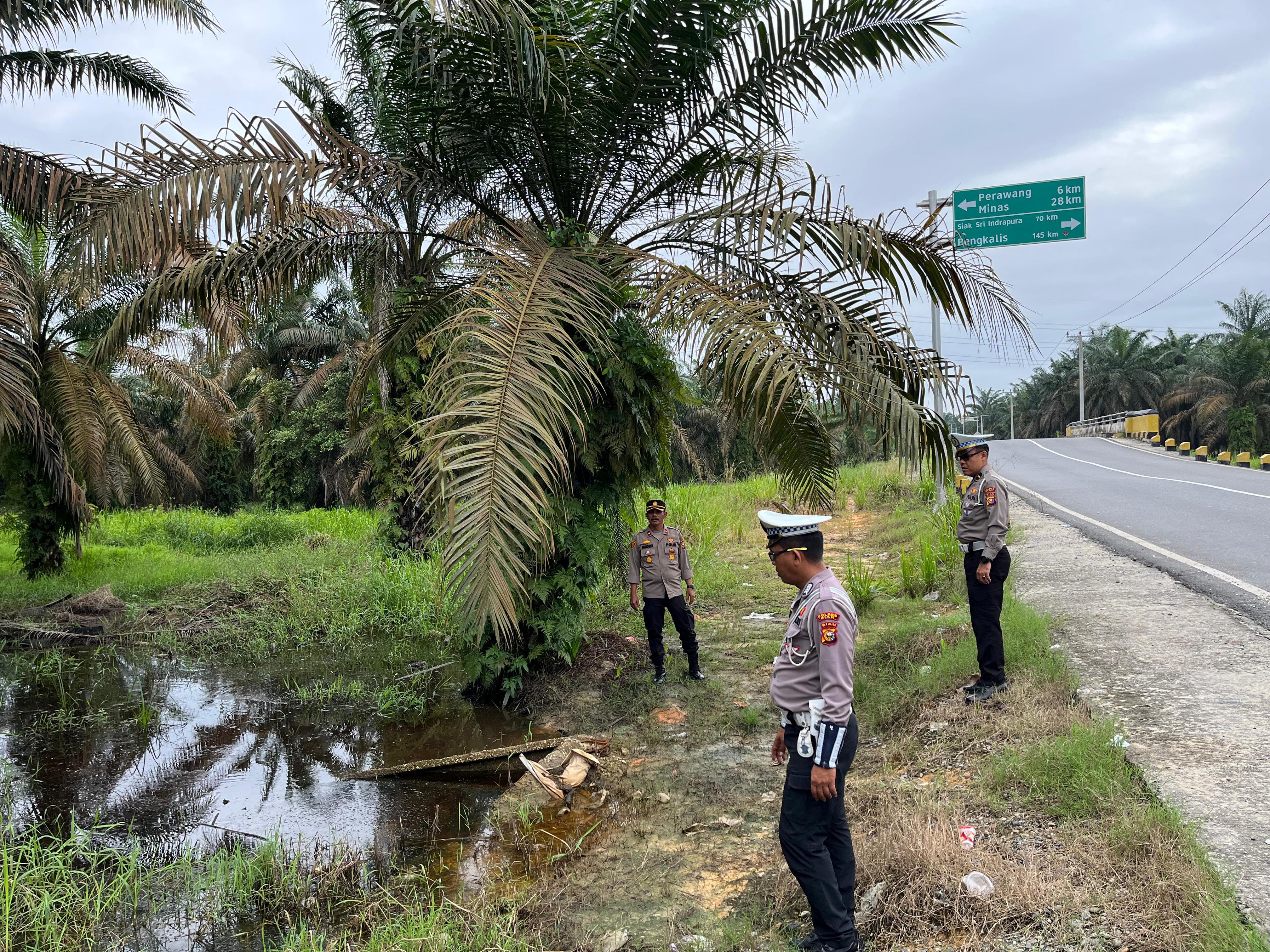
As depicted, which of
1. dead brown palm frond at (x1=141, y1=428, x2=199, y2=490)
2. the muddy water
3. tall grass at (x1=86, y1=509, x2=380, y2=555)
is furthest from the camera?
dead brown palm frond at (x1=141, y1=428, x2=199, y2=490)

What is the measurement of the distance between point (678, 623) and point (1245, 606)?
13.9 feet

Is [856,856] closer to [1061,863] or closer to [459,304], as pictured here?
[1061,863]

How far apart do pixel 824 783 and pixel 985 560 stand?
103 inches

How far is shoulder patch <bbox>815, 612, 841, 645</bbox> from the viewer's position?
3.02 metres

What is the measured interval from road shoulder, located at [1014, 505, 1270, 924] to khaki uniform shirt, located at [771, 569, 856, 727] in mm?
1423

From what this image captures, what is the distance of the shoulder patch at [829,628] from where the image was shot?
3.02m

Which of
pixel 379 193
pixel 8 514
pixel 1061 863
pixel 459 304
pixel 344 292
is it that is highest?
pixel 344 292

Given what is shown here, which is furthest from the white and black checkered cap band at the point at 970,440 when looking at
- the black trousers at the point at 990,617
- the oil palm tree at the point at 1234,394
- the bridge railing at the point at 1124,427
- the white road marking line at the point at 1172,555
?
the oil palm tree at the point at 1234,394

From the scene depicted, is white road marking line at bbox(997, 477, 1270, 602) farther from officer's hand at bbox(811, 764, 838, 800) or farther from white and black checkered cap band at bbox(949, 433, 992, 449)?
officer's hand at bbox(811, 764, 838, 800)

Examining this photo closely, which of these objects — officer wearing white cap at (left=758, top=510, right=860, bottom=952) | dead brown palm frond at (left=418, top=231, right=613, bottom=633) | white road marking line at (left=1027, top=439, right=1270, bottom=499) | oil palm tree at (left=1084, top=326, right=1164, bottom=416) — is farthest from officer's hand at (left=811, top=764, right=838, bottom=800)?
oil palm tree at (left=1084, top=326, right=1164, bottom=416)

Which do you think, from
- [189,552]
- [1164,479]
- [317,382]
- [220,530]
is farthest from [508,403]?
[317,382]

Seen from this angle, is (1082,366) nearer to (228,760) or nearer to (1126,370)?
(1126,370)

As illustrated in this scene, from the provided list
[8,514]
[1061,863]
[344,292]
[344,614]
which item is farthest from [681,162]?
[344,292]

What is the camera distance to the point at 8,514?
45.4 feet
